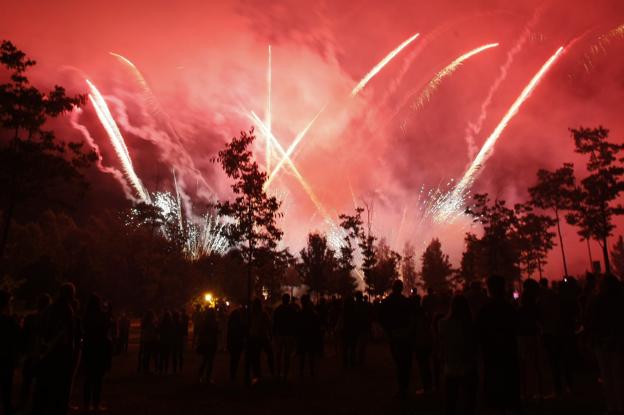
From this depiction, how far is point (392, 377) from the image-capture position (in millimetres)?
13617

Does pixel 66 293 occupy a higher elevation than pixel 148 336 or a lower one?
higher

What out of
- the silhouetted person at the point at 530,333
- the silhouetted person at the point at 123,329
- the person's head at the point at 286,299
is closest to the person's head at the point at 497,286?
the silhouetted person at the point at 530,333

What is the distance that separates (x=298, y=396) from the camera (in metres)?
11.1

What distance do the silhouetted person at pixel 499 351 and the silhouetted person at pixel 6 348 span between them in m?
7.50

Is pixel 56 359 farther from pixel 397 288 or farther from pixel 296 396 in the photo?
pixel 397 288

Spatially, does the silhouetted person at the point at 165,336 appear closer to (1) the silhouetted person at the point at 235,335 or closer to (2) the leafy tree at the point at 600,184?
(1) the silhouetted person at the point at 235,335

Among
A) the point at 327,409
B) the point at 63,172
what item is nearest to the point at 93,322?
the point at 327,409

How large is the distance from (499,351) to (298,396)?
5880 mm

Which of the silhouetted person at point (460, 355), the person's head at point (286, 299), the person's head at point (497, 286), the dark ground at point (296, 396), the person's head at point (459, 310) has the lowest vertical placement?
the dark ground at point (296, 396)

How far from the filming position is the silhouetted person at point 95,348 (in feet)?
31.4

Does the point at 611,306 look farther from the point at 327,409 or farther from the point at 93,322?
the point at 93,322

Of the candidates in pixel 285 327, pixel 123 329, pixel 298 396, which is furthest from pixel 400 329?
pixel 123 329

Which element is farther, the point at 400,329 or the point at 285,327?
the point at 285,327

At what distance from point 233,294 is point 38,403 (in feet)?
207
